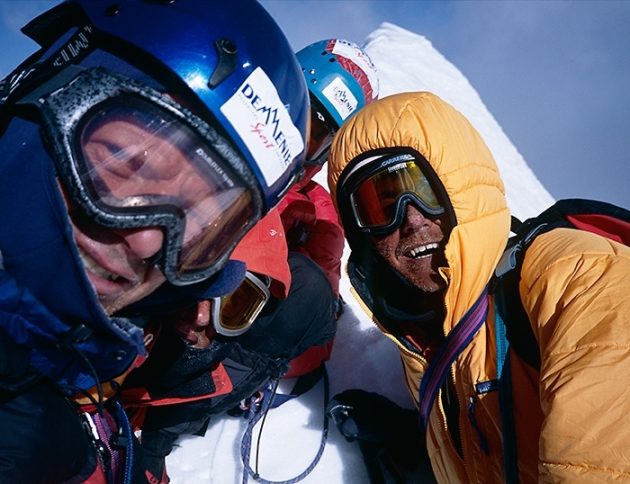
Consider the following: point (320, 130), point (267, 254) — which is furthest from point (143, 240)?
point (320, 130)

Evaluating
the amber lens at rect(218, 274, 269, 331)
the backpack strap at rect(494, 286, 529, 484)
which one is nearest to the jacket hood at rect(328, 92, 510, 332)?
A: the backpack strap at rect(494, 286, 529, 484)

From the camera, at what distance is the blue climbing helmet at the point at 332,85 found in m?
3.37

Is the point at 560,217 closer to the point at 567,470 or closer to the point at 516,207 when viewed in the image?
the point at 567,470

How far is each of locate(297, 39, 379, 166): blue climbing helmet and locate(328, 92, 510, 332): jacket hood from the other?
1.15 metres

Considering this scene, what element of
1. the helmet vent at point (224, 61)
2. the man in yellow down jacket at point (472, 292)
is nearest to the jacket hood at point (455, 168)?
the man in yellow down jacket at point (472, 292)

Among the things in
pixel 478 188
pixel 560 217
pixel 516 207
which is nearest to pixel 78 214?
pixel 478 188

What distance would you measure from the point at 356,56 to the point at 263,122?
8.56 ft

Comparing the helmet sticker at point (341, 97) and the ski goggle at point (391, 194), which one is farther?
the helmet sticker at point (341, 97)

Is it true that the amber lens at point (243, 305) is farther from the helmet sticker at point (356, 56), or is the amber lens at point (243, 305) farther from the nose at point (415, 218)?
the helmet sticker at point (356, 56)

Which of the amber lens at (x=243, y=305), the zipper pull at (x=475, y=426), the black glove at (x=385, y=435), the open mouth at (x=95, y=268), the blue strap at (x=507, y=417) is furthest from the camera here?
the black glove at (x=385, y=435)

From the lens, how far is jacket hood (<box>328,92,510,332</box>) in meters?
1.86

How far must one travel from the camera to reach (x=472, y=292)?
1.85m

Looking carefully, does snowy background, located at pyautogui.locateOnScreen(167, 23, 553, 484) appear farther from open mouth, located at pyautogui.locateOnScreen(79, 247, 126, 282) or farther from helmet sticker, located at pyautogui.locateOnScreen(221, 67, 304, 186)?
helmet sticker, located at pyautogui.locateOnScreen(221, 67, 304, 186)

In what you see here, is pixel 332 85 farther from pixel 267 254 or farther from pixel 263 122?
pixel 263 122
